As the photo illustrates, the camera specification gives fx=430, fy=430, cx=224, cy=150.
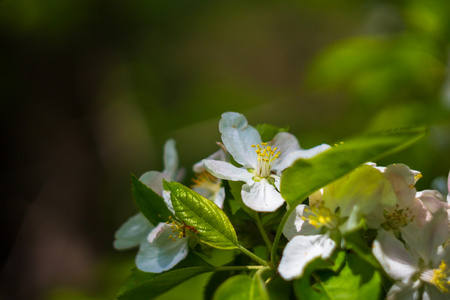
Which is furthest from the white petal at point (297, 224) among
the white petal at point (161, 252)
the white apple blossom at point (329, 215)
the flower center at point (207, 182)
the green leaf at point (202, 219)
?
the flower center at point (207, 182)

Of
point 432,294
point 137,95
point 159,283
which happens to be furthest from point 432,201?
point 137,95

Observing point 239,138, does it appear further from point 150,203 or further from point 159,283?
point 159,283

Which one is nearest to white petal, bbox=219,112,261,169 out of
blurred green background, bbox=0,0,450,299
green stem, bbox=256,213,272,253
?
green stem, bbox=256,213,272,253

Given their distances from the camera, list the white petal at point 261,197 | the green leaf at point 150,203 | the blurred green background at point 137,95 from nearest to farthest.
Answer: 1. the white petal at point 261,197
2. the green leaf at point 150,203
3. the blurred green background at point 137,95

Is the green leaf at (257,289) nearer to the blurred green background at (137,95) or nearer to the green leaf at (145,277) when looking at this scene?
the green leaf at (145,277)

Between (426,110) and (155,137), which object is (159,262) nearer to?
(426,110)

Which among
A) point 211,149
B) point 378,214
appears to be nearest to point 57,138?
point 211,149
